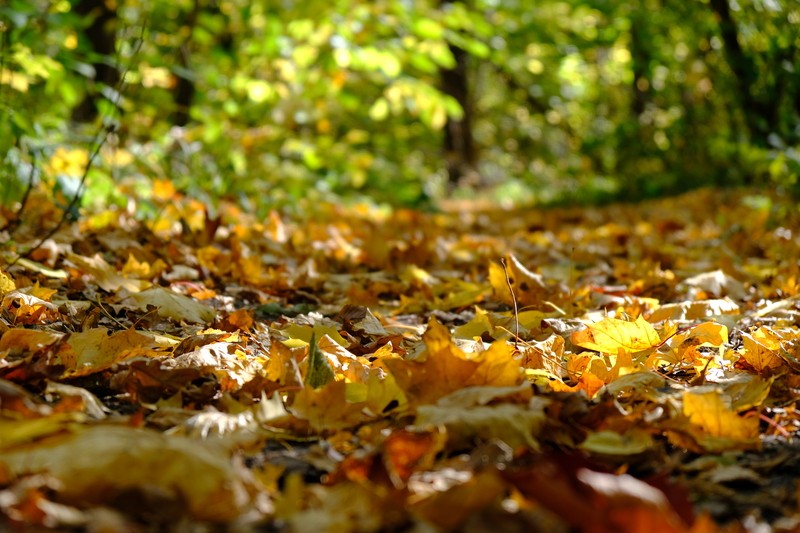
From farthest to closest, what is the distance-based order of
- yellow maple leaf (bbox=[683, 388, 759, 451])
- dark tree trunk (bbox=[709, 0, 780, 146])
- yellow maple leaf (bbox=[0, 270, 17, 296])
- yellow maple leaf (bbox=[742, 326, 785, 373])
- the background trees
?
dark tree trunk (bbox=[709, 0, 780, 146])
the background trees
yellow maple leaf (bbox=[0, 270, 17, 296])
yellow maple leaf (bbox=[742, 326, 785, 373])
yellow maple leaf (bbox=[683, 388, 759, 451])

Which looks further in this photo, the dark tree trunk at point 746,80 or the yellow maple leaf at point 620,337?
the dark tree trunk at point 746,80

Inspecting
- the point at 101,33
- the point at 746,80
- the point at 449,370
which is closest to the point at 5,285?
the point at 449,370

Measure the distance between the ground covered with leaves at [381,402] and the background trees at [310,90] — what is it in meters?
0.82

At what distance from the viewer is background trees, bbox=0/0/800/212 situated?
12.0 feet

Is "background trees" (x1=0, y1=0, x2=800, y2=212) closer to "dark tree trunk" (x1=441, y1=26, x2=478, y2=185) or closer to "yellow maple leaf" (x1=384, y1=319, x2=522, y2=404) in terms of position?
"yellow maple leaf" (x1=384, y1=319, x2=522, y2=404)

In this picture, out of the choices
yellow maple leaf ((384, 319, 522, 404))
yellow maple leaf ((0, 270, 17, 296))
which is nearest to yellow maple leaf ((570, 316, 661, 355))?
yellow maple leaf ((384, 319, 522, 404))

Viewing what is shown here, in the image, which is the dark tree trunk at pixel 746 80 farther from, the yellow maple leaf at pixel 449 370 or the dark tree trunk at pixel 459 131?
the dark tree trunk at pixel 459 131

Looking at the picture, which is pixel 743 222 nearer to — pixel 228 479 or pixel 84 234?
pixel 84 234

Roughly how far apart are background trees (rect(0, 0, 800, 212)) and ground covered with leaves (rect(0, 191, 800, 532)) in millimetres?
820

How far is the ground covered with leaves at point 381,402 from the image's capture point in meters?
0.89

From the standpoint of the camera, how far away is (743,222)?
184 inches

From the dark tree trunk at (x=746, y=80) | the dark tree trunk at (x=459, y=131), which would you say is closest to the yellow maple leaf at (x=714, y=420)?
the dark tree trunk at (x=746, y=80)

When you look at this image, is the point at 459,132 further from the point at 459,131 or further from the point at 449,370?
the point at 449,370

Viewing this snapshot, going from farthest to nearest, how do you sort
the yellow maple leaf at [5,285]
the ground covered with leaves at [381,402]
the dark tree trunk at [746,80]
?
1. the dark tree trunk at [746,80]
2. the yellow maple leaf at [5,285]
3. the ground covered with leaves at [381,402]
